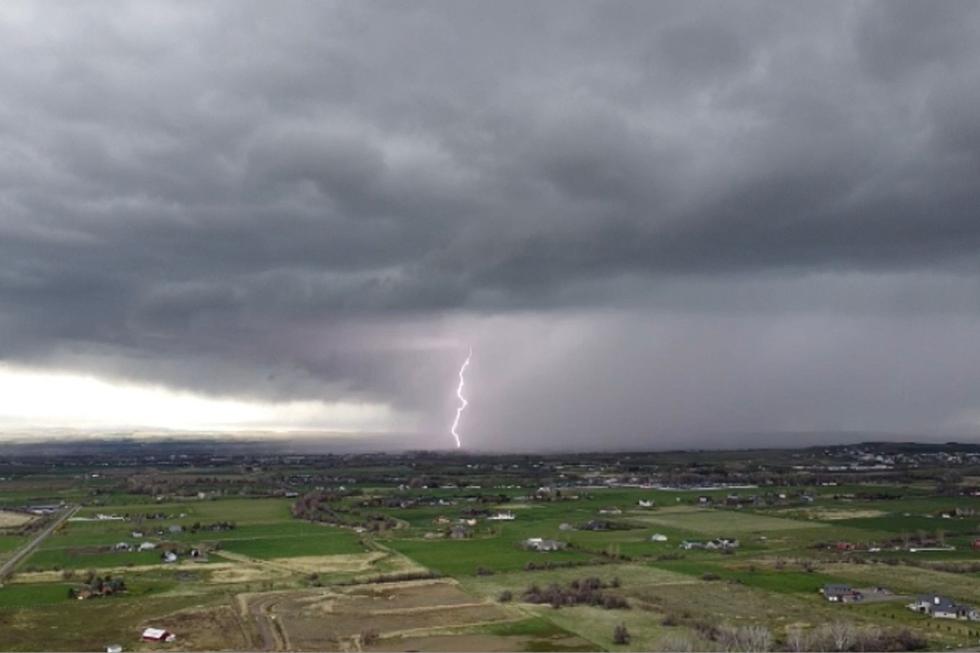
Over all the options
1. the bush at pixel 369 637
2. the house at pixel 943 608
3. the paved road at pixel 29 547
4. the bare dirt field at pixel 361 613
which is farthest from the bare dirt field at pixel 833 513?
the paved road at pixel 29 547

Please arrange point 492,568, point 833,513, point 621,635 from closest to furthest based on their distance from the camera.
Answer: point 621,635, point 492,568, point 833,513

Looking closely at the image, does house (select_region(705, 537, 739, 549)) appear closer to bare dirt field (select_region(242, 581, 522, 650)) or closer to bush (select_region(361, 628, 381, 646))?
bare dirt field (select_region(242, 581, 522, 650))

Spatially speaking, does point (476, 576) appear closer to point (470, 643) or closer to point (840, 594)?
point (470, 643)

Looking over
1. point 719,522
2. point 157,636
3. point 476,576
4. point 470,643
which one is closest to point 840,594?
point 470,643

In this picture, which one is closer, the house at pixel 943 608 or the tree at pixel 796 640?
the tree at pixel 796 640

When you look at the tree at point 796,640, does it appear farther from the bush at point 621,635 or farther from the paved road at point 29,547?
the paved road at point 29,547
